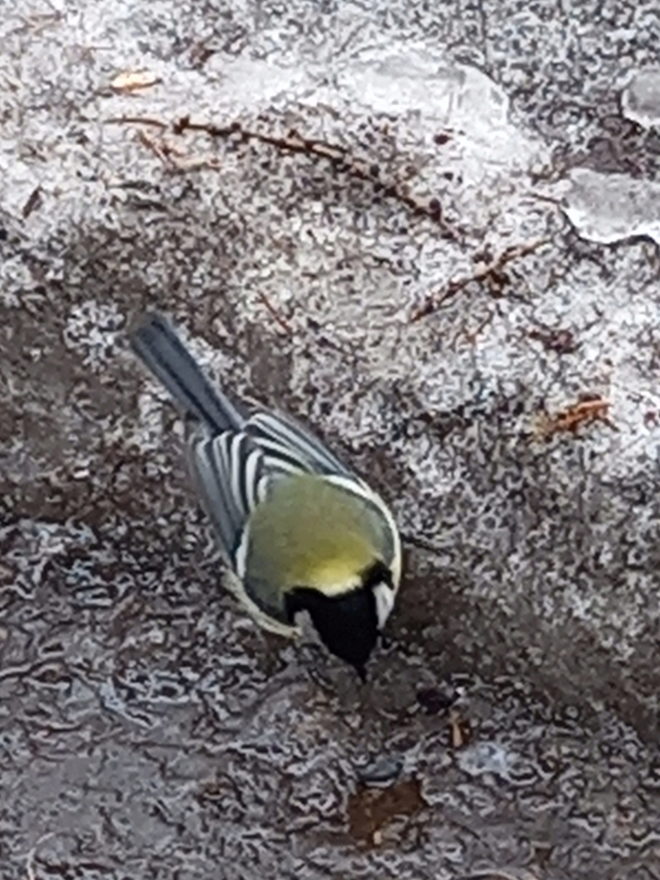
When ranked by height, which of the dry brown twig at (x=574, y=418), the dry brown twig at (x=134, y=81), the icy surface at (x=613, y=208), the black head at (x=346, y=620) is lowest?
the dry brown twig at (x=574, y=418)

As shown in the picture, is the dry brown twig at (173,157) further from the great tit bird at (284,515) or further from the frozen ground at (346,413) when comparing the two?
the great tit bird at (284,515)

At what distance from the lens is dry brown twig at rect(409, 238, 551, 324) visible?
4.05 m

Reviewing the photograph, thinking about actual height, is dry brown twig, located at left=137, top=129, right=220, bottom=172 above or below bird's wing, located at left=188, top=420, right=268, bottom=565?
above

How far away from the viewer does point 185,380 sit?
13.3ft

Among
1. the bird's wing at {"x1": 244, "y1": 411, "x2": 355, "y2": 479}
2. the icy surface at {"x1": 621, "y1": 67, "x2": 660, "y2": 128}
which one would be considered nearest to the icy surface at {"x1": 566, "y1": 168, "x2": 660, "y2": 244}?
the icy surface at {"x1": 621, "y1": 67, "x2": 660, "y2": 128}

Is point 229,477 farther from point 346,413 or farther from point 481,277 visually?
point 481,277

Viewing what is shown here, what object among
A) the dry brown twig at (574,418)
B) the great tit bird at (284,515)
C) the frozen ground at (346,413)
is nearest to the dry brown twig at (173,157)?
the frozen ground at (346,413)

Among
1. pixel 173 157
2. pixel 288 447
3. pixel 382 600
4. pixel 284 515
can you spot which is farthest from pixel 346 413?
pixel 173 157

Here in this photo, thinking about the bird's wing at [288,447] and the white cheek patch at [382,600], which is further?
the bird's wing at [288,447]

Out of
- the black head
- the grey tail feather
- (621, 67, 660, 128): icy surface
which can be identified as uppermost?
the grey tail feather

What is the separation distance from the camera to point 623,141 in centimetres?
414

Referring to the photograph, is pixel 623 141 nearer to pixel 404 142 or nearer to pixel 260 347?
pixel 404 142

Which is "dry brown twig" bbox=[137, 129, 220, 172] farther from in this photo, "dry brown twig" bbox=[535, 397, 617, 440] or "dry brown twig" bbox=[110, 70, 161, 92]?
"dry brown twig" bbox=[535, 397, 617, 440]

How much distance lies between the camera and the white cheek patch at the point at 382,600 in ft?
12.6
